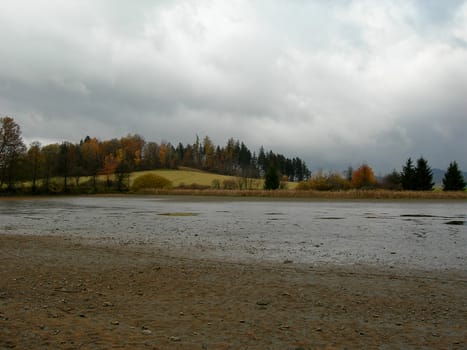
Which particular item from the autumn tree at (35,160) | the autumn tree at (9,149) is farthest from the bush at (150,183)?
the autumn tree at (9,149)

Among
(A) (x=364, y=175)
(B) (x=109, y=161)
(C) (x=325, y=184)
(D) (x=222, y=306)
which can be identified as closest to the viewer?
(D) (x=222, y=306)

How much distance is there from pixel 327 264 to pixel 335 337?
20.0 feet

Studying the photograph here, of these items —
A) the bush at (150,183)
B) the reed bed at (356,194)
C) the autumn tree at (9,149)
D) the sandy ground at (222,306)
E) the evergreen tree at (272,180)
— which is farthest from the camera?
the bush at (150,183)

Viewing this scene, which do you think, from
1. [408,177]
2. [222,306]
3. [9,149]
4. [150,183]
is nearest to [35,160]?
[9,149]

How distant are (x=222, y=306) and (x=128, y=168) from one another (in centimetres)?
10485

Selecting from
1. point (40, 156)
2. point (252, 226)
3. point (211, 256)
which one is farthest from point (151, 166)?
point (211, 256)

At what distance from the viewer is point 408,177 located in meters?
78.9

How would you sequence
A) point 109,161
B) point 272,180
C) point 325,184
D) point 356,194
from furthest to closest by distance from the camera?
point 109,161
point 272,180
point 325,184
point 356,194

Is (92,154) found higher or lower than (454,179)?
higher

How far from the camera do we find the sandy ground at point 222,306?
227 inches

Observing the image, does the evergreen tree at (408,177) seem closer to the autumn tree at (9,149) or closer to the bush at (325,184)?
the bush at (325,184)

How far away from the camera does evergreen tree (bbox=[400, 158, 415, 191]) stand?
257 ft

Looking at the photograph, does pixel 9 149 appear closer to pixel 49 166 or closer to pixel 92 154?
pixel 49 166

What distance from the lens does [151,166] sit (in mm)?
154125
